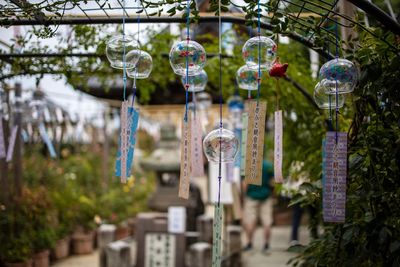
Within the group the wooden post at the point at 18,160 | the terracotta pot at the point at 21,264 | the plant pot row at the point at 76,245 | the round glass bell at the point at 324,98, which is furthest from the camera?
the plant pot row at the point at 76,245

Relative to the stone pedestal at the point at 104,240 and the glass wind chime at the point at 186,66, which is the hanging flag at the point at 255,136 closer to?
the glass wind chime at the point at 186,66

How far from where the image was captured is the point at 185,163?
307 centimetres

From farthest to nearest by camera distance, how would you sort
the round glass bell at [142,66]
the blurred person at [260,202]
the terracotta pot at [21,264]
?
the blurred person at [260,202], the terracotta pot at [21,264], the round glass bell at [142,66]

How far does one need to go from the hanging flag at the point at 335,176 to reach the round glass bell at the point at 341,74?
0.25 metres

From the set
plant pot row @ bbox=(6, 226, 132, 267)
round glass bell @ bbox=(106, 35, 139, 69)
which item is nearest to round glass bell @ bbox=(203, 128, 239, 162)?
round glass bell @ bbox=(106, 35, 139, 69)

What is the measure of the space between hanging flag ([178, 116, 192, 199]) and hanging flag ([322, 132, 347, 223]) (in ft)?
2.40

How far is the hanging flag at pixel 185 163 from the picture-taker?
3.02 meters

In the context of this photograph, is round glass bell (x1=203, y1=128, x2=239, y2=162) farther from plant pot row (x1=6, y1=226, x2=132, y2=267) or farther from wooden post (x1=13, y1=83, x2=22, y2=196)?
plant pot row (x1=6, y1=226, x2=132, y2=267)

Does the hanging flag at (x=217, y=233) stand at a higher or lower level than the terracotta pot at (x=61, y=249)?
higher

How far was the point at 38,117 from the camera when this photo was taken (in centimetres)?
700

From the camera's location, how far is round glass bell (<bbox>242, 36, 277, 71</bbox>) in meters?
3.06

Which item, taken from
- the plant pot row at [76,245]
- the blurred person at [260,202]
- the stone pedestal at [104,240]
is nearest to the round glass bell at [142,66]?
the stone pedestal at [104,240]

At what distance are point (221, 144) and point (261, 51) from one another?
56 centimetres

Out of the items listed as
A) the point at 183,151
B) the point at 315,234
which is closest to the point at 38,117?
the point at 315,234
